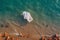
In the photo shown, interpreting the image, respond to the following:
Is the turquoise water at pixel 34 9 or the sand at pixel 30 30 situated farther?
the turquoise water at pixel 34 9

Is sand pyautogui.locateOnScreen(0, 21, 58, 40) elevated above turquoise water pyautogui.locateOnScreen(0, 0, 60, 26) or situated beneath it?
situated beneath

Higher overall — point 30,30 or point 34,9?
point 34,9

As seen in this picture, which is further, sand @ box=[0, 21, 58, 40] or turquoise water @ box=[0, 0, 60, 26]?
turquoise water @ box=[0, 0, 60, 26]

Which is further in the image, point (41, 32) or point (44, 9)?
point (44, 9)

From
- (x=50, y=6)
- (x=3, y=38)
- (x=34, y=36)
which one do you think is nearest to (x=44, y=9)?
(x=50, y=6)

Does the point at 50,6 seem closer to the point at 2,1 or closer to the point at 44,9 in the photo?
the point at 44,9

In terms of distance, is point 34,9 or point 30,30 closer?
point 30,30

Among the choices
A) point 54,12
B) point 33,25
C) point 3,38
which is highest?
point 54,12

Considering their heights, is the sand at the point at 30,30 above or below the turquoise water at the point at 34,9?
below
